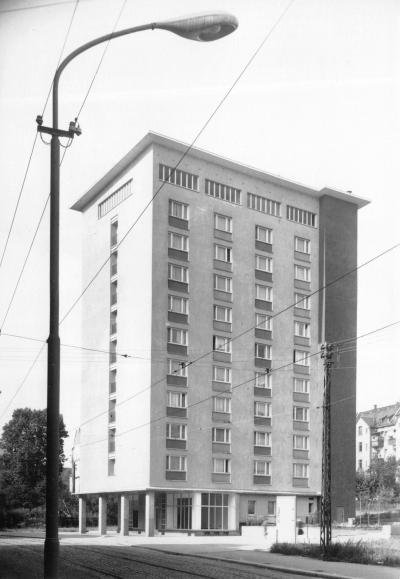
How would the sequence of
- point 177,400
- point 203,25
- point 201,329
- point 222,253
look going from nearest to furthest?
point 203,25
point 222,253
point 201,329
point 177,400

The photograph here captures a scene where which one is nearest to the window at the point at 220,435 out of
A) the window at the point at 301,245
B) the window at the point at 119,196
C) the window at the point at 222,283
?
the window at the point at 222,283

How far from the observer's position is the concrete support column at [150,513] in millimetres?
33778

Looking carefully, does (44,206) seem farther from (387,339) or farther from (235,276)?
(387,339)

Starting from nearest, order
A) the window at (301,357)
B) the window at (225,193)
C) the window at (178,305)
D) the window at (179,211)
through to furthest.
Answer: the window at (178,305) < the window at (179,211) < the window at (225,193) < the window at (301,357)

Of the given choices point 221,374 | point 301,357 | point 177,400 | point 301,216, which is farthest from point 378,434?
point 177,400

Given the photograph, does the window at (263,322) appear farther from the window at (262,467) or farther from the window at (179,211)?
the window at (262,467)

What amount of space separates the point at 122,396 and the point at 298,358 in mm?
8674

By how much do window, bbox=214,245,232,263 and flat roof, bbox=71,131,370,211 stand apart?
115 inches

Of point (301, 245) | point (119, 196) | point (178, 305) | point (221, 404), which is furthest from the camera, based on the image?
point (301, 245)

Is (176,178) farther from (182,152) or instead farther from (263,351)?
(263,351)

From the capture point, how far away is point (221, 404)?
32.4m

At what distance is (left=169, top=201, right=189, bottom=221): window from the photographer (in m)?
28.1

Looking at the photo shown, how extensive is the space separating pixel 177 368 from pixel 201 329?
2.68 metres

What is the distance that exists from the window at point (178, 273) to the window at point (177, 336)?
6.15 feet
